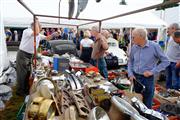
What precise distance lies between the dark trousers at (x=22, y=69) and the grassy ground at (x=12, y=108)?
20 cm

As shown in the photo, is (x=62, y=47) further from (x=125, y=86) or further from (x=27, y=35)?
(x=125, y=86)

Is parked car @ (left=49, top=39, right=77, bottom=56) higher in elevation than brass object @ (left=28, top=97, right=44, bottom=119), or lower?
higher

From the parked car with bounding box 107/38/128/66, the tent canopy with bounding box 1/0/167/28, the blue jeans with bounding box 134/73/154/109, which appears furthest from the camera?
the parked car with bounding box 107/38/128/66

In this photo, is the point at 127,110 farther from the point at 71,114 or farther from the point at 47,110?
the point at 47,110

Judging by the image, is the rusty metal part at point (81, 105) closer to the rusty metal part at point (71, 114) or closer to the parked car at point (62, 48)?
the rusty metal part at point (71, 114)

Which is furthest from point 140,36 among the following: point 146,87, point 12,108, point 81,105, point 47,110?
point 12,108

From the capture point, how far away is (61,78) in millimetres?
3377

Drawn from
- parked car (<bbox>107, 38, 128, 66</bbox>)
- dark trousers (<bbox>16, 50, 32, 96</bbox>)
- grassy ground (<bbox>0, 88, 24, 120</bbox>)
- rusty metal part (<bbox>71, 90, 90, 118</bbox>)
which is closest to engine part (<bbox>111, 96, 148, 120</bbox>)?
rusty metal part (<bbox>71, 90, 90, 118</bbox>)

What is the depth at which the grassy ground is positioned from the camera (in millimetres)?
4412

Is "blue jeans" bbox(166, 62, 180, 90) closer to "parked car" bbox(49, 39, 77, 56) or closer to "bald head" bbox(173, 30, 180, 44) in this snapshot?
"bald head" bbox(173, 30, 180, 44)

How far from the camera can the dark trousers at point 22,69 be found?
558cm

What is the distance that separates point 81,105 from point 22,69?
371cm

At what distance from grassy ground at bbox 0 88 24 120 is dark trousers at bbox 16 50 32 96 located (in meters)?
0.20

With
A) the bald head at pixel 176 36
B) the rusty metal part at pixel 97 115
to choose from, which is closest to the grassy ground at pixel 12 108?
the rusty metal part at pixel 97 115
